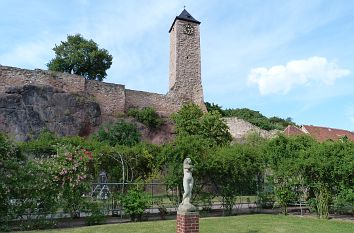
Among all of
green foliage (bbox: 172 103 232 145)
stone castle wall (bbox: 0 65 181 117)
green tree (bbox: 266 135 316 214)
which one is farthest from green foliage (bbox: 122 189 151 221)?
stone castle wall (bbox: 0 65 181 117)

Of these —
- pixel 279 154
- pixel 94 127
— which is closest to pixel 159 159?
pixel 279 154

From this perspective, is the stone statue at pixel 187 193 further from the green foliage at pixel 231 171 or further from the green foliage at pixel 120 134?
the green foliage at pixel 120 134

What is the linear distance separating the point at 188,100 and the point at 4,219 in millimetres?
26463

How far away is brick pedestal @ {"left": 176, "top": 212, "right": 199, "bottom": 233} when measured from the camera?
8477mm

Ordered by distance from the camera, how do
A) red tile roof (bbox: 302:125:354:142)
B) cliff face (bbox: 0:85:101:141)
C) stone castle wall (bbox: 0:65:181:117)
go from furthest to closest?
red tile roof (bbox: 302:125:354:142), stone castle wall (bbox: 0:65:181:117), cliff face (bbox: 0:85:101:141)

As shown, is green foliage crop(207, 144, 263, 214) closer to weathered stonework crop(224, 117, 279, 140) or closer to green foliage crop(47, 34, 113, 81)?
weathered stonework crop(224, 117, 279, 140)

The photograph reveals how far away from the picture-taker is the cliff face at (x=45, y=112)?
25.1m

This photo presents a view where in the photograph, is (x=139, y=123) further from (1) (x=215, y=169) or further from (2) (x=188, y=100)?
(1) (x=215, y=169)

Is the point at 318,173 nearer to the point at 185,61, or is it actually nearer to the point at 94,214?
the point at 94,214

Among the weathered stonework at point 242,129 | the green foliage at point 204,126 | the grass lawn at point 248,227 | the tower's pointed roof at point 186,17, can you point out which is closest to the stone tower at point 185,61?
the tower's pointed roof at point 186,17

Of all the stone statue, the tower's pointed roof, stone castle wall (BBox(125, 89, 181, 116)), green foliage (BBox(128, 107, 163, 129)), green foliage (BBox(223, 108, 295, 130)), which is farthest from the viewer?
green foliage (BBox(223, 108, 295, 130))

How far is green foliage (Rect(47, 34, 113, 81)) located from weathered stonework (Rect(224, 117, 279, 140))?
1502cm

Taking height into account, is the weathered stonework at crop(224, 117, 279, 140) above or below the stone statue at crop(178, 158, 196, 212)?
above

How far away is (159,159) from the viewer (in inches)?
637
